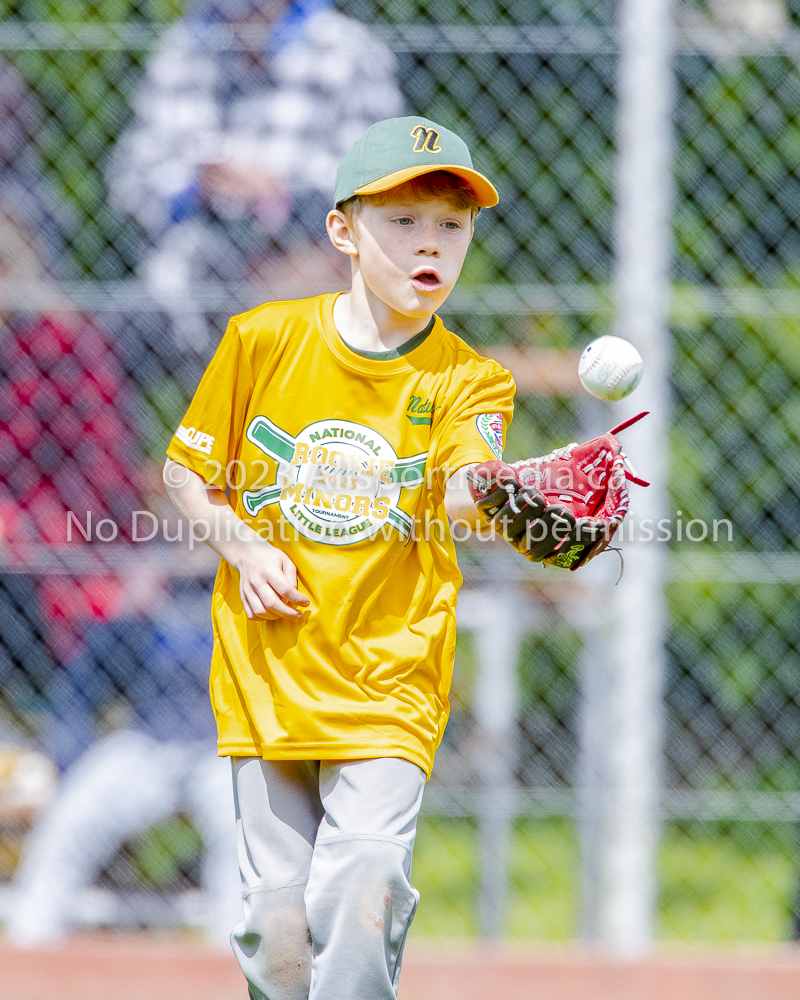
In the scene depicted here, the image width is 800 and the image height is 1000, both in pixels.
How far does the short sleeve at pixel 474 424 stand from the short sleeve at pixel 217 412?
1.11ft

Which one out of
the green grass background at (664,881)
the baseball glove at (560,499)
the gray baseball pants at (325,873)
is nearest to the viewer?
the baseball glove at (560,499)

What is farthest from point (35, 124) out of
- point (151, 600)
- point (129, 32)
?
point (151, 600)

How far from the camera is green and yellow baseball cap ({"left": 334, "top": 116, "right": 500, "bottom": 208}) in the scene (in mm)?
1814

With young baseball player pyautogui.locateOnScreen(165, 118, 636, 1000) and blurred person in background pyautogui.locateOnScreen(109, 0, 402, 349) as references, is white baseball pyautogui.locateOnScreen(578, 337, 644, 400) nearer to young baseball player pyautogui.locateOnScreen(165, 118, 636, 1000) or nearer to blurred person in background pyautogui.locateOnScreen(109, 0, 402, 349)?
young baseball player pyautogui.locateOnScreen(165, 118, 636, 1000)

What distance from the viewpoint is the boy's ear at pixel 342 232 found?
196cm

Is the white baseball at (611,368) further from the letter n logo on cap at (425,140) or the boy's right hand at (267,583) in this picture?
the boy's right hand at (267,583)

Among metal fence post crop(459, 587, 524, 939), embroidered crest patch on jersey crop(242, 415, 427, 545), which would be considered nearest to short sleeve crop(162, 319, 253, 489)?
embroidered crest patch on jersey crop(242, 415, 427, 545)

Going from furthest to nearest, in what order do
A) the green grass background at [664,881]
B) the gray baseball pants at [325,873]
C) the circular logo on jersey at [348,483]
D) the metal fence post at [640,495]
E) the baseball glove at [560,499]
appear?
1. the green grass background at [664,881]
2. the metal fence post at [640,495]
3. the circular logo on jersey at [348,483]
4. the gray baseball pants at [325,873]
5. the baseball glove at [560,499]

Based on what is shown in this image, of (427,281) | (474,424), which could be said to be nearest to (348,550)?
(474,424)

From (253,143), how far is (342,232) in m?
1.66

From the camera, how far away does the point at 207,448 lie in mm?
1972

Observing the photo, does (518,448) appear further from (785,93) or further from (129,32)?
(129,32)

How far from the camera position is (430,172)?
1.84m

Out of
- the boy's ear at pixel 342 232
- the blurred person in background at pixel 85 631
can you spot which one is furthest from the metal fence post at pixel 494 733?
the boy's ear at pixel 342 232
